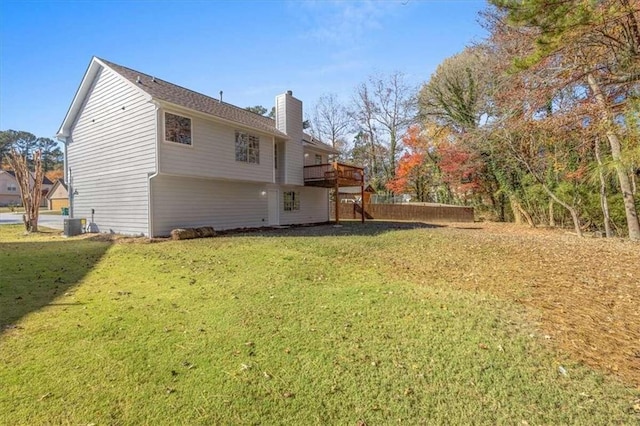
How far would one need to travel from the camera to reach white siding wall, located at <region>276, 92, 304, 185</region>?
16.6 metres

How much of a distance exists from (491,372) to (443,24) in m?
10.1

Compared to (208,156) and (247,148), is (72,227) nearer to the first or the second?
(208,156)

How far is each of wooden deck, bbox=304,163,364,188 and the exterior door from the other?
1956 millimetres

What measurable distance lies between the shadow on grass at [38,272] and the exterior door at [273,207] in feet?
25.1

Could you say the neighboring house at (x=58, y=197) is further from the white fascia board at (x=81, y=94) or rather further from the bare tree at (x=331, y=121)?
the bare tree at (x=331, y=121)

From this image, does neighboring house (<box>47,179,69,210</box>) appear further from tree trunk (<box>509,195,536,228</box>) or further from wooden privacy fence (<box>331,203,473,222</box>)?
tree trunk (<box>509,195,536,228</box>)

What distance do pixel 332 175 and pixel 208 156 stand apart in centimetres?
665

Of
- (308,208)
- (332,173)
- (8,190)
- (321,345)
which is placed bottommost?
(321,345)

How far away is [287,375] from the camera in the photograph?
286 centimetres

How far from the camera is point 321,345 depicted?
3373mm

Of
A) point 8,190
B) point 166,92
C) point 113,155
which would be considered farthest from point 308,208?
point 8,190

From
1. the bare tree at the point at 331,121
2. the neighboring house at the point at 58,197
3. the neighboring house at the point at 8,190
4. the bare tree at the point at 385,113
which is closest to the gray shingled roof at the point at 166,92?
the bare tree at the point at 385,113

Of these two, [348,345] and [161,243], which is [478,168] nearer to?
[161,243]

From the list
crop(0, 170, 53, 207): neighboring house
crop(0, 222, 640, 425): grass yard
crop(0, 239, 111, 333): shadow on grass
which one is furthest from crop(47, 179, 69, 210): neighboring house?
crop(0, 222, 640, 425): grass yard
